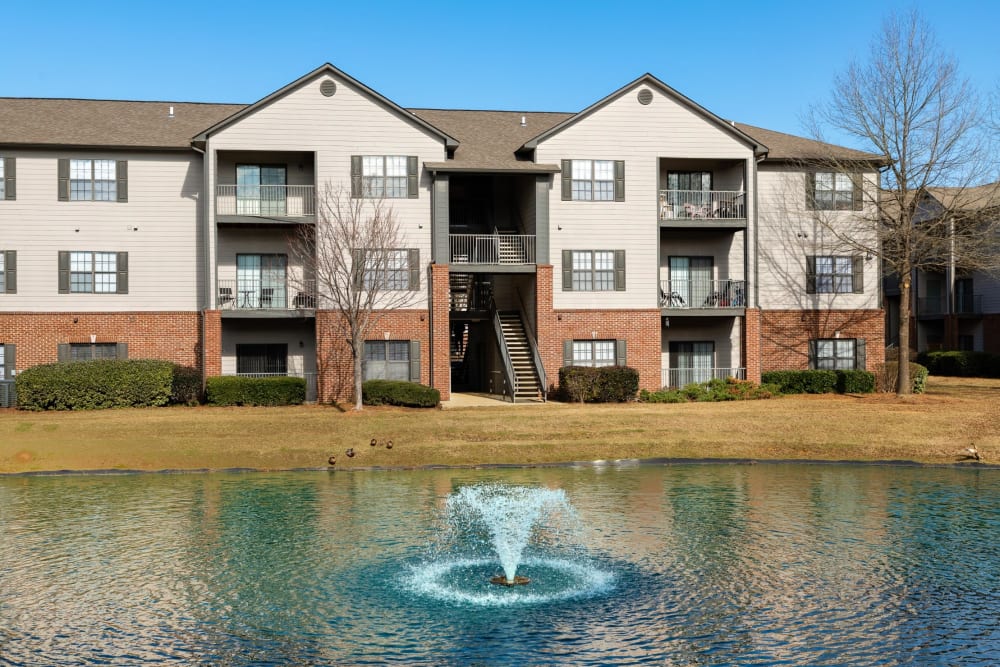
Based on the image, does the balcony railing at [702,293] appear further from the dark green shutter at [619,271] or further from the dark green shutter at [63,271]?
the dark green shutter at [63,271]

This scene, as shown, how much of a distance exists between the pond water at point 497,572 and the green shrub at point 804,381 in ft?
52.6

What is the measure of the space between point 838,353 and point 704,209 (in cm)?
810

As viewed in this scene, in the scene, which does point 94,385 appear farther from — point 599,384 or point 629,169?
point 629,169

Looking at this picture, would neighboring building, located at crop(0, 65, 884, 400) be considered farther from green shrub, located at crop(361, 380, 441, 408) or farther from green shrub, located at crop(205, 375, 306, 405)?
green shrub, located at crop(361, 380, 441, 408)

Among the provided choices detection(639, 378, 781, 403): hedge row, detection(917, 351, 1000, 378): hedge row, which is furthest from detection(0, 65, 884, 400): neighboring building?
detection(917, 351, 1000, 378): hedge row

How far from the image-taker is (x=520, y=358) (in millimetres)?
35938

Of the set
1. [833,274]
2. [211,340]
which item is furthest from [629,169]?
[211,340]

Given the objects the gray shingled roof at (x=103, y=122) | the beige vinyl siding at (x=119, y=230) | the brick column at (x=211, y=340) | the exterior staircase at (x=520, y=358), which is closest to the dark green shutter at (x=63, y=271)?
the beige vinyl siding at (x=119, y=230)

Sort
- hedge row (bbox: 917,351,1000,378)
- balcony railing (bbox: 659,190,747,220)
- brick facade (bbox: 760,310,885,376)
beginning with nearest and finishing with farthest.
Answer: balcony railing (bbox: 659,190,747,220), brick facade (bbox: 760,310,885,376), hedge row (bbox: 917,351,1000,378)

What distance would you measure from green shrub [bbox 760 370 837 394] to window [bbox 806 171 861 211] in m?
6.60

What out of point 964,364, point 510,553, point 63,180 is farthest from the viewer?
point 964,364

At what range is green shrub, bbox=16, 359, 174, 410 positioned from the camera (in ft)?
102

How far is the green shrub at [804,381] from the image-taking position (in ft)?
121

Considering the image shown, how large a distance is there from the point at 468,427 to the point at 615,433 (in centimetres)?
401
